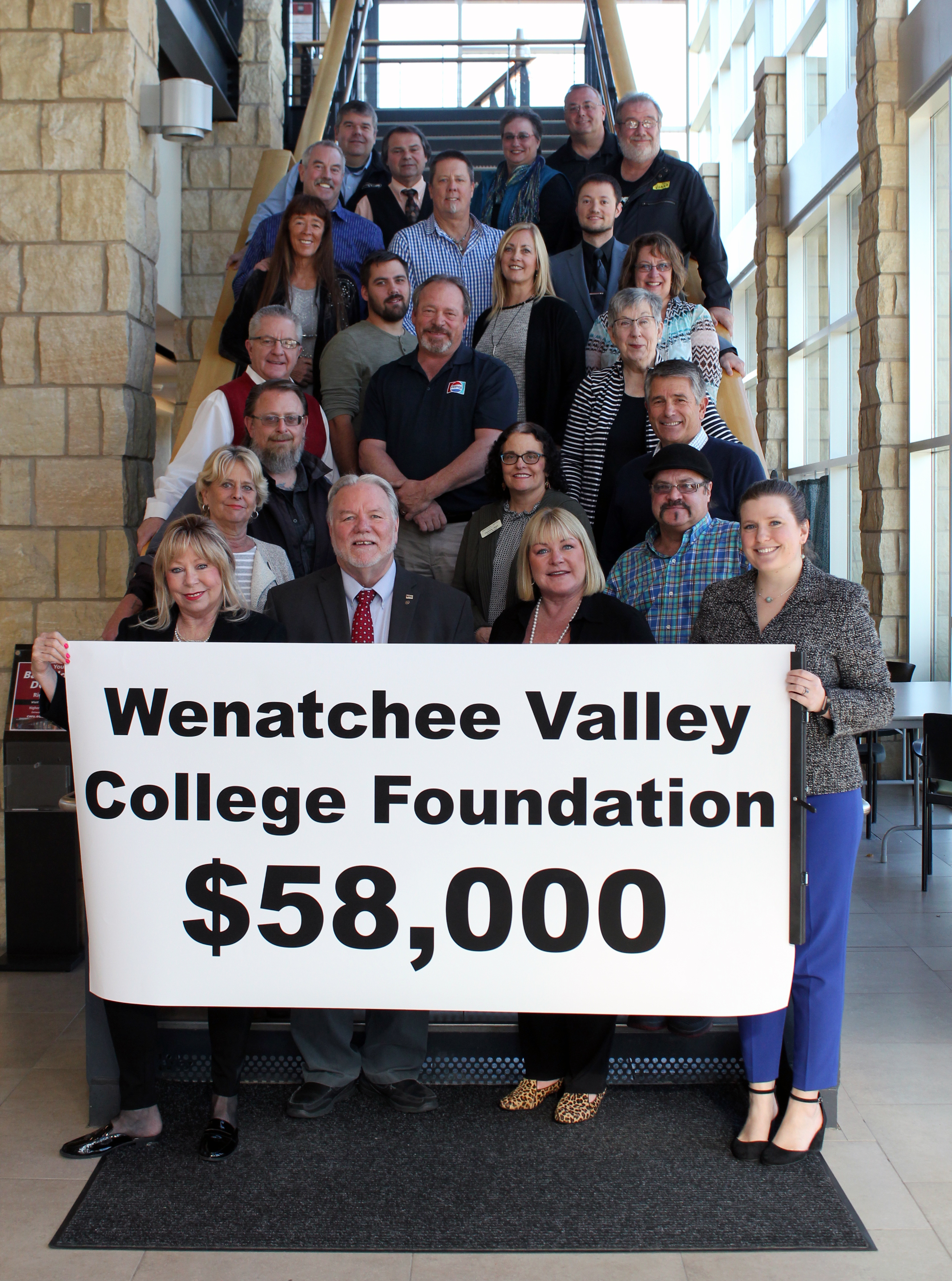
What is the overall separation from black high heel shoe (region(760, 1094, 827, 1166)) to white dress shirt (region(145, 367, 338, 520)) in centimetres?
242

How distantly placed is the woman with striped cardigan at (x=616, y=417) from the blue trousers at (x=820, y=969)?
1354 millimetres

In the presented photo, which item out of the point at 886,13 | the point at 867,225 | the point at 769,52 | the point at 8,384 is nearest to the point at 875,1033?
the point at 8,384

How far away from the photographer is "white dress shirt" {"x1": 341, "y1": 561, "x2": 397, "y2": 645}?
9.91 ft

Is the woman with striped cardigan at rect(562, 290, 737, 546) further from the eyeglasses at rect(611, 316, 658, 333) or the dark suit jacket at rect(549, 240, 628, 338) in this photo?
the dark suit jacket at rect(549, 240, 628, 338)

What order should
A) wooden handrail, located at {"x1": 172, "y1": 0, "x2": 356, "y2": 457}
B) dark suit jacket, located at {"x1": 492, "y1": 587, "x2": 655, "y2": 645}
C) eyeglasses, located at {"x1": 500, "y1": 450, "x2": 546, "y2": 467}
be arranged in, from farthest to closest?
1. wooden handrail, located at {"x1": 172, "y1": 0, "x2": 356, "y2": 457}
2. eyeglasses, located at {"x1": 500, "y1": 450, "x2": 546, "y2": 467}
3. dark suit jacket, located at {"x1": 492, "y1": 587, "x2": 655, "y2": 645}

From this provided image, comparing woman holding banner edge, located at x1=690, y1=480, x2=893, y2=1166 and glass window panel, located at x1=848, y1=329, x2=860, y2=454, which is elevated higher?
glass window panel, located at x1=848, y1=329, x2=860, y2=454

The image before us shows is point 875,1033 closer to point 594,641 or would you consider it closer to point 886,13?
point 594,641

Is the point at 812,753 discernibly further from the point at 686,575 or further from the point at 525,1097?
the point at 525,1097

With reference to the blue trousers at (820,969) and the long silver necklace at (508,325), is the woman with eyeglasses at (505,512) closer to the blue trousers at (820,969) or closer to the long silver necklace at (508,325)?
the long silver necklace at (508,325)

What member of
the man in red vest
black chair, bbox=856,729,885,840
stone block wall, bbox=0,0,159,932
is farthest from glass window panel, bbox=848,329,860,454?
stone block wall, bbox=0,0,159,932

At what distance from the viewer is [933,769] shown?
5.27 meters

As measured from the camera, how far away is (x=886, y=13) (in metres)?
7.42

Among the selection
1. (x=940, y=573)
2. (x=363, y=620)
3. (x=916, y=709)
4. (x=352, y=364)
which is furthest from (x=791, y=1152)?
(x=940, y=573)

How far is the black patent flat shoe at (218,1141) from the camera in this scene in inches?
108
